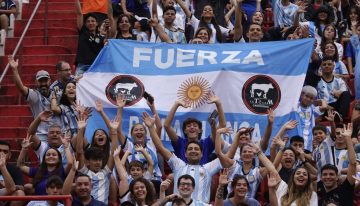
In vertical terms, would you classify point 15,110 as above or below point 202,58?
below

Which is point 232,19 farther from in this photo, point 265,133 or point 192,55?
point 265,133

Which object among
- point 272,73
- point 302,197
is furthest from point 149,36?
point 302,197

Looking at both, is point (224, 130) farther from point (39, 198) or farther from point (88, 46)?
point (88, 46)

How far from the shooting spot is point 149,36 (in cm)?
2578

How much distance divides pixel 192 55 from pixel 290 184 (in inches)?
152

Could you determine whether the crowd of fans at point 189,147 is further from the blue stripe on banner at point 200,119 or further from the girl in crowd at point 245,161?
the blue stripe on banner at point 200,119

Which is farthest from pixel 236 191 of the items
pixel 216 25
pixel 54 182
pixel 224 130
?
pixel 216 25

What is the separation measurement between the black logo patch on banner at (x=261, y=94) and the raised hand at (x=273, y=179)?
241 cm

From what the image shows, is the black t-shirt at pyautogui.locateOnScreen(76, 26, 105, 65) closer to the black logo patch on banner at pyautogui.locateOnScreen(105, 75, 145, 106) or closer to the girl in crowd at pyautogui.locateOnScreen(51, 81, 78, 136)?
the girl in crowd at pyautogui.locateOnScreen(51, 81, 78, 136)

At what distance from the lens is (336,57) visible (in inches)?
998

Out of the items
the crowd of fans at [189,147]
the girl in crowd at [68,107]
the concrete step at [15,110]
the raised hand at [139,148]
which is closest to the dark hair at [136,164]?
the crowd of fans at [189,147]

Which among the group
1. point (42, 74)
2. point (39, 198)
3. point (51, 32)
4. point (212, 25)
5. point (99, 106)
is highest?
point (212, 25)

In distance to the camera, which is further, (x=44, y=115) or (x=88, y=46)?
(x=88, y=46)

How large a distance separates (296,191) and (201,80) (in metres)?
3.53
